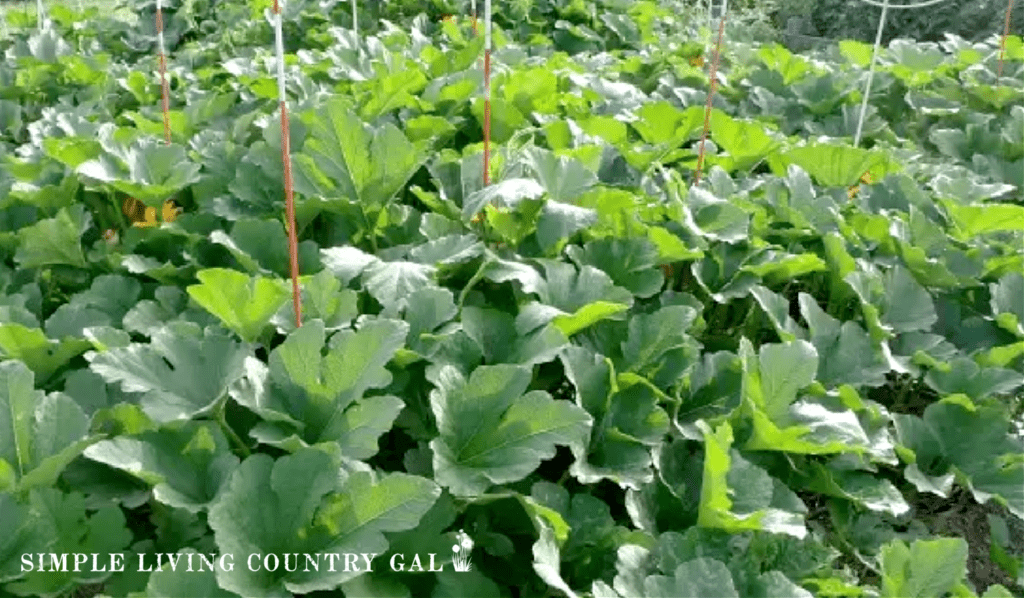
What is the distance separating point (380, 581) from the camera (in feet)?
5.00

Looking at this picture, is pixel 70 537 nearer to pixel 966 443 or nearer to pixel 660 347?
pixel 660 347

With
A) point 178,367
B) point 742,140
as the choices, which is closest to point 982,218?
point 742,140

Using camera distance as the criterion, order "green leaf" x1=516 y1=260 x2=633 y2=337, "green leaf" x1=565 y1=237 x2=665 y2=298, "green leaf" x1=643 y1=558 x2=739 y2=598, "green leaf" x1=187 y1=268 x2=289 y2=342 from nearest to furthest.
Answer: "green leaf" x1=643 y1=558 x2=739 y2=598, "green leaf" x1=187 y1=268 x2=289 y2=342, "green leaf" x1=516 y1=260 x2=633 y2=337, "green leaf" x1=565 y1=237 x2=665 y2=298

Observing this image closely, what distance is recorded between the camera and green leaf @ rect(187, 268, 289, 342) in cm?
174

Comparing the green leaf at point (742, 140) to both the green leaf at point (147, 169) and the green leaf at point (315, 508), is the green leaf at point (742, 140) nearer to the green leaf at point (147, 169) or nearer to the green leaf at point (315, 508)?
the green leaf at point (147, 169)

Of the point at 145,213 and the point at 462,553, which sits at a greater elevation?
the point at 145,213

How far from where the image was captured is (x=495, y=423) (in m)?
1.66

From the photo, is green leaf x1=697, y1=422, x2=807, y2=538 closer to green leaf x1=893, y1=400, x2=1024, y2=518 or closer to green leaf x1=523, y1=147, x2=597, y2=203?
green leaf x1=893, y1=400, x2=1024, y2=518

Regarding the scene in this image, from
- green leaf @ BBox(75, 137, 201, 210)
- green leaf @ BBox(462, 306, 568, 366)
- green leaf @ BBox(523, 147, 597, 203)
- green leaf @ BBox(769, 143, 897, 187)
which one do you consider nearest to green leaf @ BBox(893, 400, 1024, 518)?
green leaf @ BBox(462, 306, 568, 366)

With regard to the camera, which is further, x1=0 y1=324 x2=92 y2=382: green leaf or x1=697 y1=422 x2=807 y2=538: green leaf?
x1=0 y1=324 x2=92 y2=382: green leaf

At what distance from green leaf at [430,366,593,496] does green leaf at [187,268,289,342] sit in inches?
13.0

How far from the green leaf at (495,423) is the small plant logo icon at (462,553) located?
0.30 ft

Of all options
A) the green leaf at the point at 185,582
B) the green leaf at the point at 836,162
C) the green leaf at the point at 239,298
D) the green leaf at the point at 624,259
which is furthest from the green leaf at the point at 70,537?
the green leaf at the point at 836,162

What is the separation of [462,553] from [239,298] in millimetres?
582
